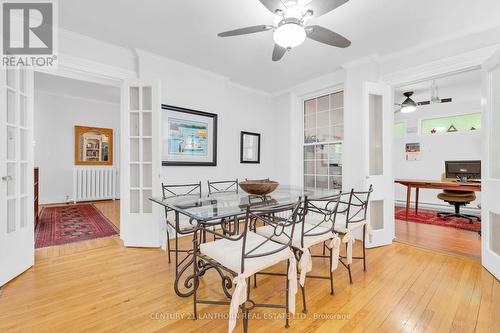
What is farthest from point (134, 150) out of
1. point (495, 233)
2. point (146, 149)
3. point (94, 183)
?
point (495, 233)

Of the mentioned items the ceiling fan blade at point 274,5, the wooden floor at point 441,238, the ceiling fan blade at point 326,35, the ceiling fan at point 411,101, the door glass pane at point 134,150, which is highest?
the ceiling fan at point 411,101

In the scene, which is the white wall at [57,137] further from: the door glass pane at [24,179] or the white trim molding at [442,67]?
the white trim molding at [442,67]

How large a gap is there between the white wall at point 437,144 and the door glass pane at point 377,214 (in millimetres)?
3303

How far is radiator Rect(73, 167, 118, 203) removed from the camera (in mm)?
5547

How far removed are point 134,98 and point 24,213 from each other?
5.47 ft

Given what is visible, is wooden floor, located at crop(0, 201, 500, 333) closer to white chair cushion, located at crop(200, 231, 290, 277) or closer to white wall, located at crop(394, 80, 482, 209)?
white chair cushion, located at crop(200, 231, 290, 277)

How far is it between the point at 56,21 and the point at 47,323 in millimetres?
2730

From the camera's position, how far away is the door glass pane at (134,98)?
2.93 meters

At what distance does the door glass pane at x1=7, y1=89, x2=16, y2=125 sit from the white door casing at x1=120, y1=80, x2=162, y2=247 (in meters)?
0.96

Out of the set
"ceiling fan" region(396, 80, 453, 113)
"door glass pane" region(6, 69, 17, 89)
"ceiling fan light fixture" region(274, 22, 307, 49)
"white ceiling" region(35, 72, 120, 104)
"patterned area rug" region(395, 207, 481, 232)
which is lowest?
"patterned area rug" region(395, 207, 481, 232)

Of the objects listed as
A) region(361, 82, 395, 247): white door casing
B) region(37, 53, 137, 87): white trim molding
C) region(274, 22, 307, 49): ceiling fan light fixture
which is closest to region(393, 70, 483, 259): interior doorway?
region(361, 82, 395, 247): white door casing

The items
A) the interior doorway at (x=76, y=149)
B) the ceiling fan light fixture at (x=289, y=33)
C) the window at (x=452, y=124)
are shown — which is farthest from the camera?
the window at (x=452, y=124)

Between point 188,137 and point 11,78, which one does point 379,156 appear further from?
point 11,78

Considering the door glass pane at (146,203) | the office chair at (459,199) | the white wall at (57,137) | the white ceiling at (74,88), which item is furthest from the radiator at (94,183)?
the office chair at (459,199)
